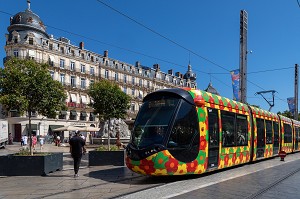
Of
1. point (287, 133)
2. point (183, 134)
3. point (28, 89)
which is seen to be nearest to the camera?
point (183, 134)

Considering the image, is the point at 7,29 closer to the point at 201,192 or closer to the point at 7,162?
the point at 7,162

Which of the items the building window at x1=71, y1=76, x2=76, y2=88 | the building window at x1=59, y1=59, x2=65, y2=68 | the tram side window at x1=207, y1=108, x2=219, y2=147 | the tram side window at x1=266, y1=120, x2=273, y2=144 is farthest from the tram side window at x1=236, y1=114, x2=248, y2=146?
the building window at x1=71, y1=76, x2=76, y2=88

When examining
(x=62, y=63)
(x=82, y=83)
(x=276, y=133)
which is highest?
(x=62, y=63)

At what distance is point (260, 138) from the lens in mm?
16609

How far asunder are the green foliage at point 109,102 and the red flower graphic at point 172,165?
13.1 meters

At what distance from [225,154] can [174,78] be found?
280 feet

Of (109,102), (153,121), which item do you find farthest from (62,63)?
(153,121)

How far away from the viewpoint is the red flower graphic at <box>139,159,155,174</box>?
9.77 metres

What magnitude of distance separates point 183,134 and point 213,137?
171cm

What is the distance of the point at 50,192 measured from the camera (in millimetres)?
8539

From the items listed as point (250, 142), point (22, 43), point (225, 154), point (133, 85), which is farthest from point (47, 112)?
point (133, 85)

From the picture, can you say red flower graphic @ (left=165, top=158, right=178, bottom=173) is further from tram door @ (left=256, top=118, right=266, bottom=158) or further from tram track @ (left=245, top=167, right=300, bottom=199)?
tram door @ (left=256, top=118, right=266, bottom=158)

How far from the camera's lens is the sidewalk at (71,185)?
8.24 meters

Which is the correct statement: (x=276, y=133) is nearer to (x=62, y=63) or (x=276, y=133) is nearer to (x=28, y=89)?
(x=28, y=89)
